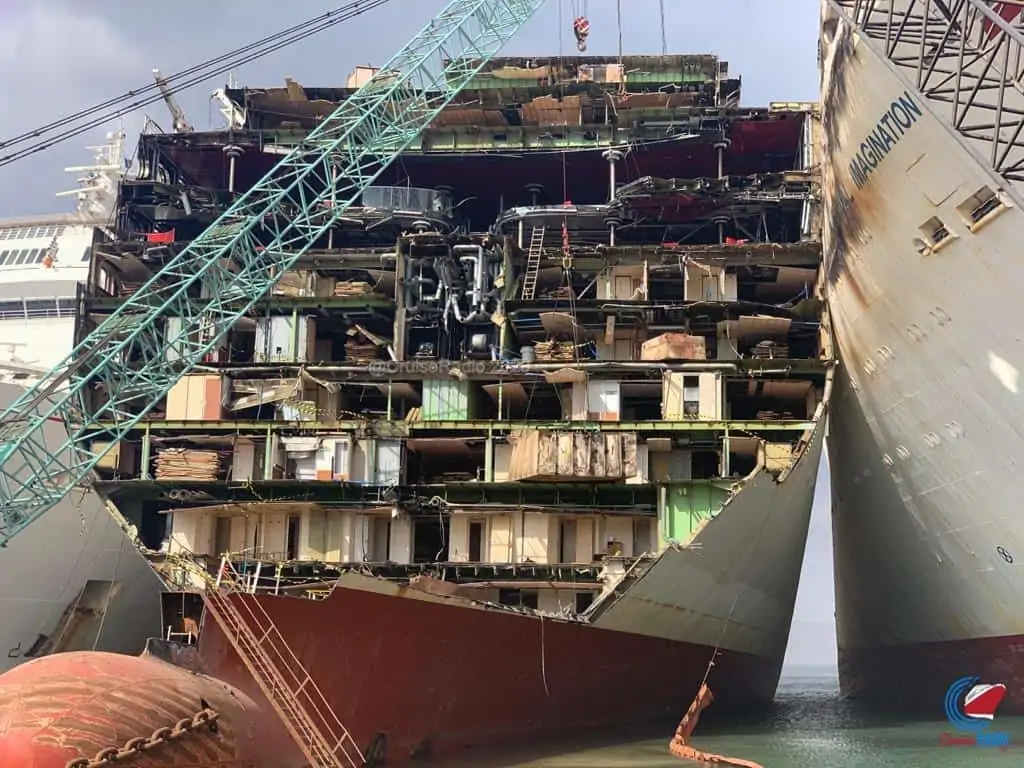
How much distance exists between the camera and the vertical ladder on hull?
1359 centimetres

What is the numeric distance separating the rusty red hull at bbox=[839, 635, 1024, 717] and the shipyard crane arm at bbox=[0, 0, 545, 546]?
68.0 ft

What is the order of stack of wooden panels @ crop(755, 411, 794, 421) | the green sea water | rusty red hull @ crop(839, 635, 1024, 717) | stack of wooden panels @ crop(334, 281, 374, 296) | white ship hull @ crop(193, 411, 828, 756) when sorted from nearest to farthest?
white ship hull @ crop(193, 411, 828, 756)
the green sea water
rusty red hull @ crop(839, 635, 1024, 717)
stack of wooden panels @ crop(755, 411, 794, 421)
stack of wooden panels @ crop(334, 281, 374, 296)

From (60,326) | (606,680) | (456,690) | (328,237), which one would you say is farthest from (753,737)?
(60,326)

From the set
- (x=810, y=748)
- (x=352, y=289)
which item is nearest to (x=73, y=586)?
(x=352, y=289)

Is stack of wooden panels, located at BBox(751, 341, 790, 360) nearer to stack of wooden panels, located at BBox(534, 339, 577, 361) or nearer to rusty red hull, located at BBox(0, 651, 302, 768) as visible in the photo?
stack of wooden panels, located at BBox(534, 339, 577, 361)

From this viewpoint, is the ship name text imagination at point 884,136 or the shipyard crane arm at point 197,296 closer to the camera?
the ship name text imagination at point 884,136

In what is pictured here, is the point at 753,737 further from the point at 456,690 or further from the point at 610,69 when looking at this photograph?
the point at 610,69

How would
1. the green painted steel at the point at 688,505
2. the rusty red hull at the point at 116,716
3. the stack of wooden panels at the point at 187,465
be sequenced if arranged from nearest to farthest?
the rusty red hull at the point at 116,716
the green painted steel at the point at 688,505
the stack of wooden panels at the point at 187,465

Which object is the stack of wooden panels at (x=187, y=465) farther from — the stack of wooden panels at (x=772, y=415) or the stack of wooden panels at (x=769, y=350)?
the stack of wooden panels at (x=769, y=350)

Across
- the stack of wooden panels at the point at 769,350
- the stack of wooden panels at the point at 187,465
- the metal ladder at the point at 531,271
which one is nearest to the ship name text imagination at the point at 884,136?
the stack of wooden panels at the point at 769,350

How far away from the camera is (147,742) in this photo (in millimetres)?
11297

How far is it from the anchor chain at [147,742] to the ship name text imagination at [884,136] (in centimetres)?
1465

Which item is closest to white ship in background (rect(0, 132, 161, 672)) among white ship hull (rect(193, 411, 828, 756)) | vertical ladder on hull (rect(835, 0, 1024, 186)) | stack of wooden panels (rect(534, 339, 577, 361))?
white ship hull (rect(193, 411, 828, 756))

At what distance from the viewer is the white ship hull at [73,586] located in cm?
2416
